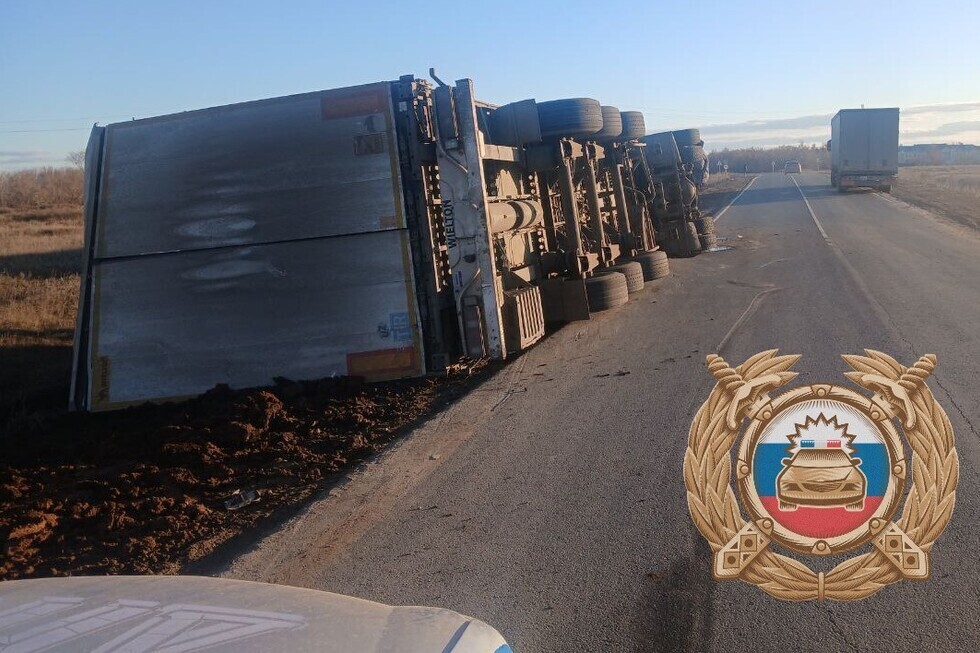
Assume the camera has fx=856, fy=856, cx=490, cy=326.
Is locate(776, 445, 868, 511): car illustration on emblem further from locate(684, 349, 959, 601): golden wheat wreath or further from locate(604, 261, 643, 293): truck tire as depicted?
locate(604, 261, 643, 293): truck tire

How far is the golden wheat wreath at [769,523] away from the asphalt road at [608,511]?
0.09m

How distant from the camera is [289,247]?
8.98 metres

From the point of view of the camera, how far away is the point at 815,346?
8836mm

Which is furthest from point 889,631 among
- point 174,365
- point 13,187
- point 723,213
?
point 13,187

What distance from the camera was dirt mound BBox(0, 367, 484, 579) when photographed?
5.26 meters

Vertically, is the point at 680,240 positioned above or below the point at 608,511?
above

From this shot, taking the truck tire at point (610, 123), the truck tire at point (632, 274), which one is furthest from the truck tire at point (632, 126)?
the truck tire at point (632, 274)

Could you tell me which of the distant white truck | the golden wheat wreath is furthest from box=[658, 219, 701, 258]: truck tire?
the distant white truck

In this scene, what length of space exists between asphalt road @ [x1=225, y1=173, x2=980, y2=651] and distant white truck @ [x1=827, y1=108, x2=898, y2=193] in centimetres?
3357

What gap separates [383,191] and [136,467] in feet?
12.1

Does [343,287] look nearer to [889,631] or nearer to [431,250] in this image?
[431,250]

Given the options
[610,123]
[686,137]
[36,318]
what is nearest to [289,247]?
Result: [610,123]

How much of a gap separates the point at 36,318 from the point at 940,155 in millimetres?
145269

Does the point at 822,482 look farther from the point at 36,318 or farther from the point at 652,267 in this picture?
the point at 36,318
